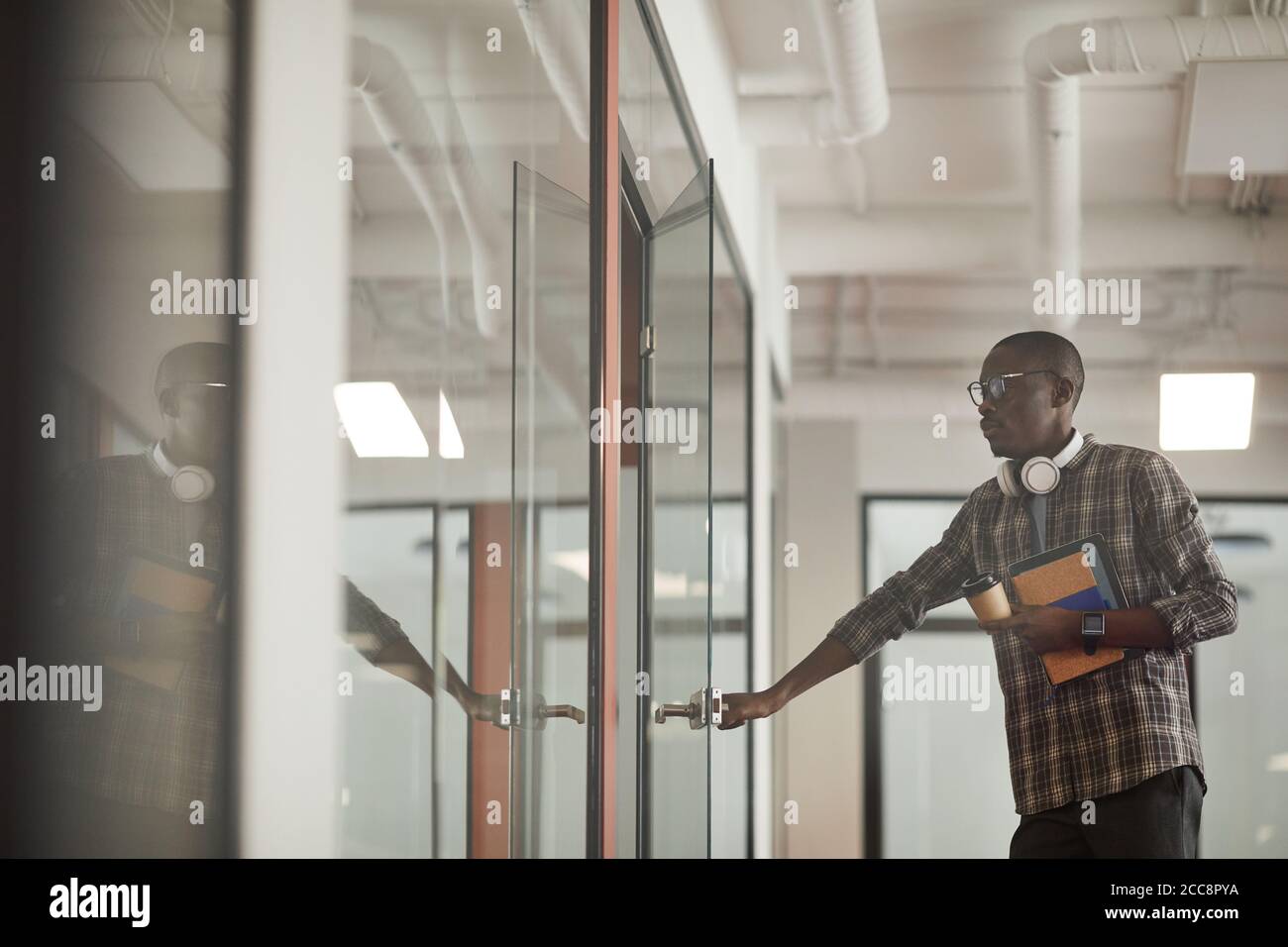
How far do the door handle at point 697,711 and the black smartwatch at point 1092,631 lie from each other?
77cm

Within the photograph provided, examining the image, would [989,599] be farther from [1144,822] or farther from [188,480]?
[188,480]

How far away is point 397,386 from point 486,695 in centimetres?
53

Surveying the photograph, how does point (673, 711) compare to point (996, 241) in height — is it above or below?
below

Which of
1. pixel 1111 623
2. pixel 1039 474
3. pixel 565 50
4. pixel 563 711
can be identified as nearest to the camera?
pixel 563 711

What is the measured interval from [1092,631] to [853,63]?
5.22ft

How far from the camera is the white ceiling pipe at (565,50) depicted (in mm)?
2176

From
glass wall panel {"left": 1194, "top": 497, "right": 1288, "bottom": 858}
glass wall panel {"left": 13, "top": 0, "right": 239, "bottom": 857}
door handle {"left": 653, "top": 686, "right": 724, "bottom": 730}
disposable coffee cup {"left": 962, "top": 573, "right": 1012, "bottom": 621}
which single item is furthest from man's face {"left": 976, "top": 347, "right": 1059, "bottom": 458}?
glass wall panel {"left": 13, "top": 0, "right": 239, "bottom": 857}

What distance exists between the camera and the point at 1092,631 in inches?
94.4

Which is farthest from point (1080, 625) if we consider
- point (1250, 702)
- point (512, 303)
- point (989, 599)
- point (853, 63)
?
point (1250, 702)

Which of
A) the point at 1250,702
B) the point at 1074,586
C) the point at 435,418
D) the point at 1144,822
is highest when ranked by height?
the point at 435,418

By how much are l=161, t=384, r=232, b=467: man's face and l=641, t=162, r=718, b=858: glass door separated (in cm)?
111

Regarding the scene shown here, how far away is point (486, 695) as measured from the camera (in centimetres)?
192

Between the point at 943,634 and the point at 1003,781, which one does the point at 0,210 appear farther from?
the point at 943,634
